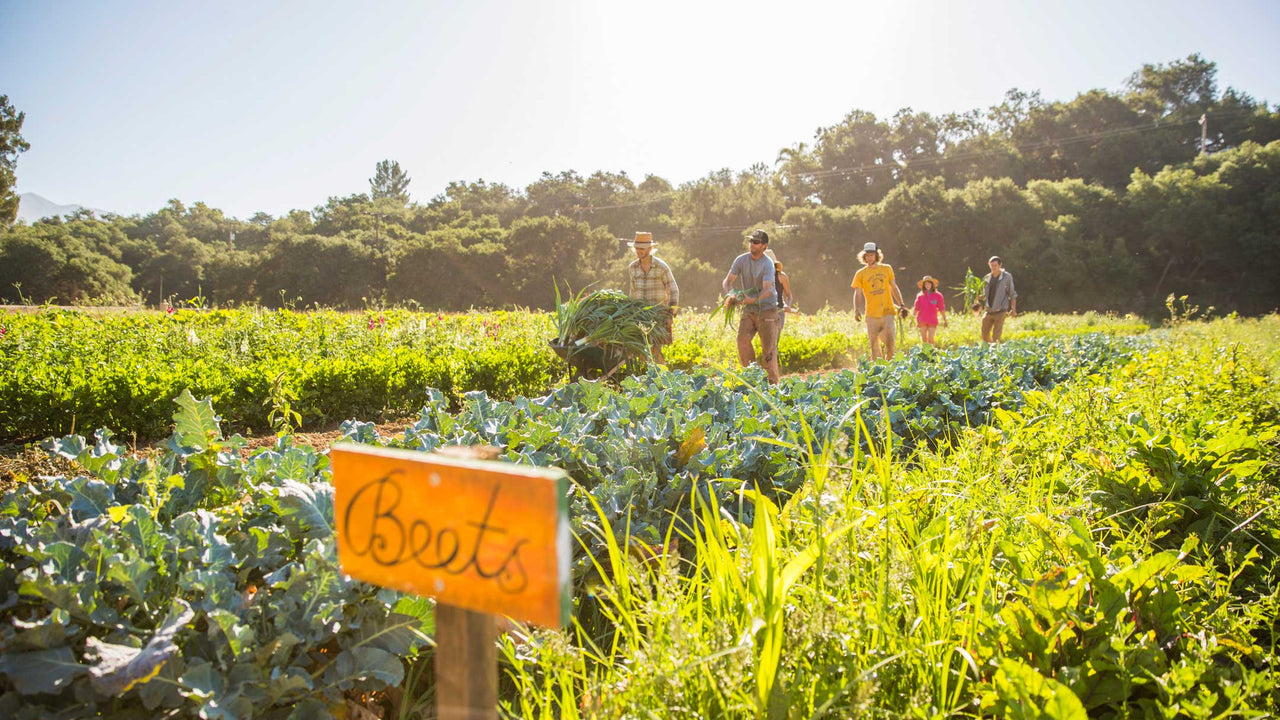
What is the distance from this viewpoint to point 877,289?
837 centimetres

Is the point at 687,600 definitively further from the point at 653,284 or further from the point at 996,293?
the point at 996,293

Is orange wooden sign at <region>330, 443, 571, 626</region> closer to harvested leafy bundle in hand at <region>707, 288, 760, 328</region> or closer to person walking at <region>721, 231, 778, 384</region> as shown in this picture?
harvested leafy bundle in hand at <region>707, 288, 760, 328</region>

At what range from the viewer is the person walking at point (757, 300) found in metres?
6.76

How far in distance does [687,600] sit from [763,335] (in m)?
5.51

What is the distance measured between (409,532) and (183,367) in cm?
568

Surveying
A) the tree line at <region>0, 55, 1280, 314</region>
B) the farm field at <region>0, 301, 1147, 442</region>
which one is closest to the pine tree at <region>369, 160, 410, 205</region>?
the tree line at <region>0, 55, 1280, 314</region>

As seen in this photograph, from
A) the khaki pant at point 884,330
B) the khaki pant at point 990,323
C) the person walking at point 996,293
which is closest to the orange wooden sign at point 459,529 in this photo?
the khaki pant at point 884,330

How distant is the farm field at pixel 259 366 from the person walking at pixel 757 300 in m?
0.84

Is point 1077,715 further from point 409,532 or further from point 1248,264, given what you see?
point 1248,264

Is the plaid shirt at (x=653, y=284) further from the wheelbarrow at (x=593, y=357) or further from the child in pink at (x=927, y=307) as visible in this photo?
the child in pink at (x=927, y=307)

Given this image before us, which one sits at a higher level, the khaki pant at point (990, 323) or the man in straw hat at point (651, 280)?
the man in straw hat at point (651, 280)

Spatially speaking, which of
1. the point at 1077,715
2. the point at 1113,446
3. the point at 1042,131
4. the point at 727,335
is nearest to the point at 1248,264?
the point at 1042,131

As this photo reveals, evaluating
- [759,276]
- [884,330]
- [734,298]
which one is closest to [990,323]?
[884,330]

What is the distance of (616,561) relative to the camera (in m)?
1.66
